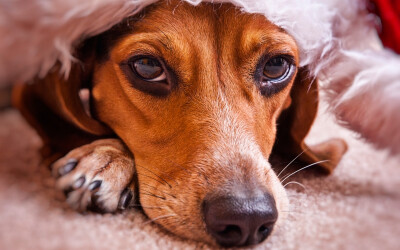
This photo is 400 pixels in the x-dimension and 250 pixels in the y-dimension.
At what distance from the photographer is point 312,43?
1.81 m

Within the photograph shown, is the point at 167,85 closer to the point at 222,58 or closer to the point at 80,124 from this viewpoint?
the point at 222,58

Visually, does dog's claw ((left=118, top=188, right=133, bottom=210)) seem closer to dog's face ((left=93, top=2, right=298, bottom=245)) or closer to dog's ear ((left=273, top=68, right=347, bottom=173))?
dog's face ((left=93, top=2, right=298, bottom=245))

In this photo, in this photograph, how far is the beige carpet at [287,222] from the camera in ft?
4.37

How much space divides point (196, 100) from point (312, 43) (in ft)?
1.93

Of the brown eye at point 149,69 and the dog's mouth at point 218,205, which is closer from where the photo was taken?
the dog's mouth at point 218,205

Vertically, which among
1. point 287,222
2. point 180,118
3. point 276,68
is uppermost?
point 276,68

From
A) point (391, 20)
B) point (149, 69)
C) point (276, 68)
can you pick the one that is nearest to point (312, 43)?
point (276, 68)

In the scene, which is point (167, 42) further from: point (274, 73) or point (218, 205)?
point (218, 205)

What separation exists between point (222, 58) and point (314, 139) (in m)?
0.98

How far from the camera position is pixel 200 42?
1.69m

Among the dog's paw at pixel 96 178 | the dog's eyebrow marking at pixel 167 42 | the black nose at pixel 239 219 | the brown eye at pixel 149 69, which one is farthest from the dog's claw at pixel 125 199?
the dog's eyebrow marking at pixel 167 42

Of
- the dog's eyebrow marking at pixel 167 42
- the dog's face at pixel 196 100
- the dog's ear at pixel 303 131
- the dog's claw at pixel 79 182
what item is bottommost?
the dog's ear at pixel 303 131

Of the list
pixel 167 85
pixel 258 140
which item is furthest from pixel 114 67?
pixel 258 140

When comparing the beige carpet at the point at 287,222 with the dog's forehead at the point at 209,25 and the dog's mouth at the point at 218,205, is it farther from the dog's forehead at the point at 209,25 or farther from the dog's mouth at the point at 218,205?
the dog's forehead at the point at 209,25
